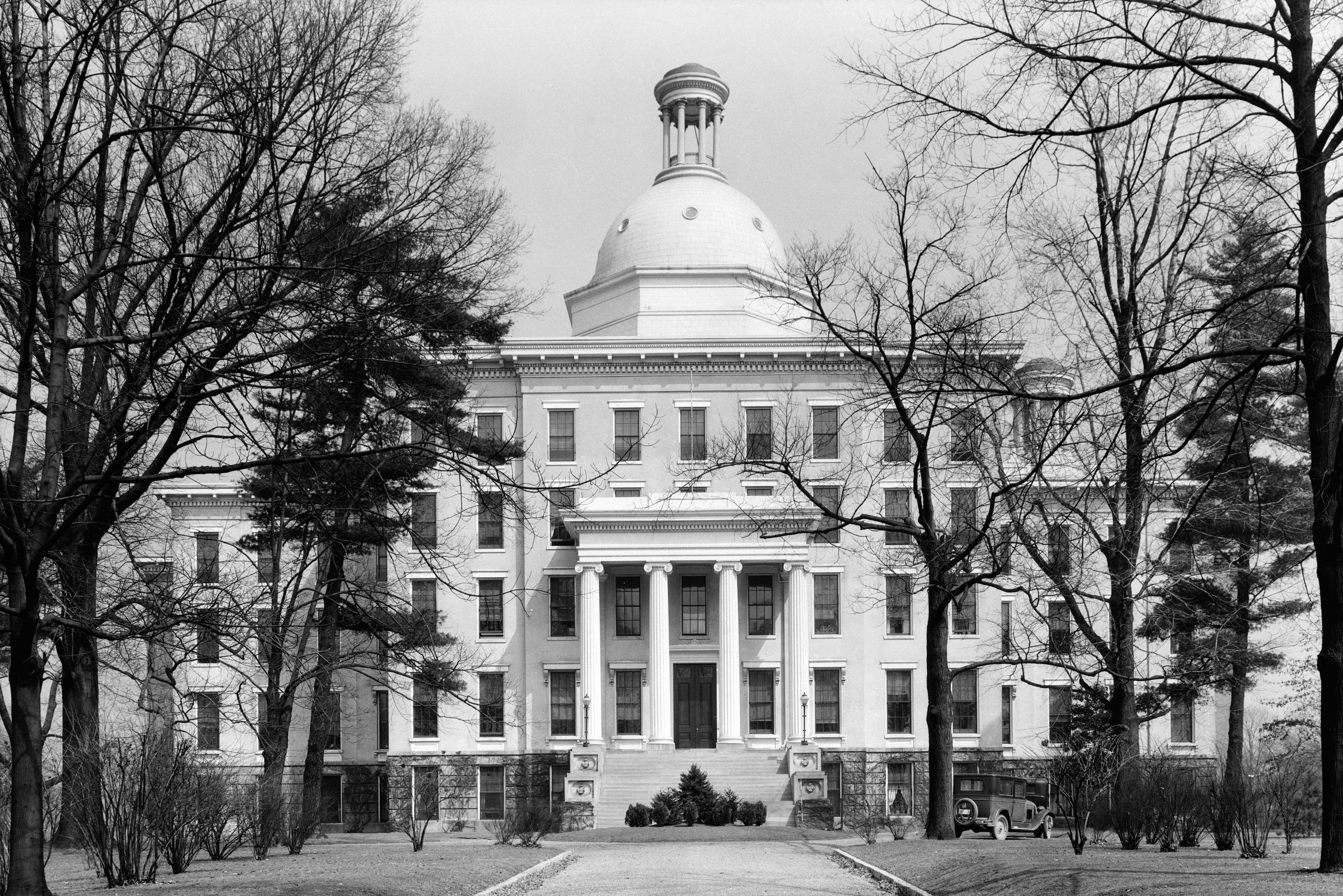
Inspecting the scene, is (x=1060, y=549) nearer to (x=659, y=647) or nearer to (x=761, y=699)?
(x=659, y=647)

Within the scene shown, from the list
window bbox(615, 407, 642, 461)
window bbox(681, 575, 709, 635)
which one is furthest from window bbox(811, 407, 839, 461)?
window bbox(615, 407, 642, 461)

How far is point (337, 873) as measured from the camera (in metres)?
18.3

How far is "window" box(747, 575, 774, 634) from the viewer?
164 ft

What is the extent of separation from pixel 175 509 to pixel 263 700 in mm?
8533

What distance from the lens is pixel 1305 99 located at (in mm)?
13047

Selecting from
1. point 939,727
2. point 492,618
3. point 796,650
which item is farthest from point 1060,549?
point 492,618

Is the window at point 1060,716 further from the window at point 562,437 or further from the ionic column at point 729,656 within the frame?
the window at point 562,437

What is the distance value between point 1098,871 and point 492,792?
36.7 meters

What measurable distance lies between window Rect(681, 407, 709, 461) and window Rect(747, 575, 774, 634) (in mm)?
5349

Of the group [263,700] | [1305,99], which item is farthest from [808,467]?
[1305,99]

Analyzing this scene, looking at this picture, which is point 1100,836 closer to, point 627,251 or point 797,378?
point 797,378

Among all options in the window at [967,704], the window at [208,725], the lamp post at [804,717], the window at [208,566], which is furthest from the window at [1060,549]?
the window at [967,704]

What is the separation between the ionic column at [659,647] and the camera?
156ft

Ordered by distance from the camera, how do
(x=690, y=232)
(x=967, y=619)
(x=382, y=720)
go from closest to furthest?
(x=382, y=720)
(x=967, y=619)
(x=690, y=232)
